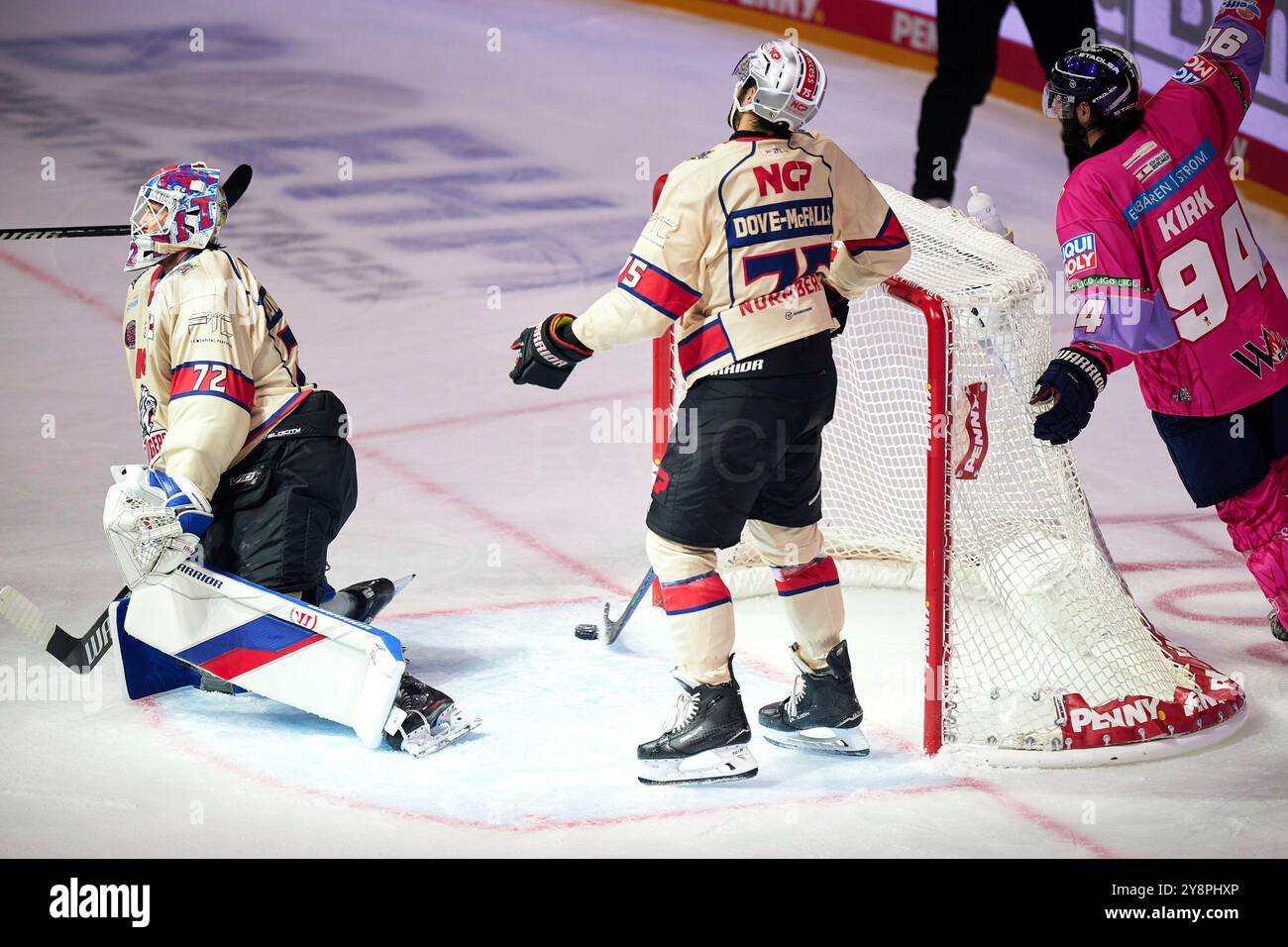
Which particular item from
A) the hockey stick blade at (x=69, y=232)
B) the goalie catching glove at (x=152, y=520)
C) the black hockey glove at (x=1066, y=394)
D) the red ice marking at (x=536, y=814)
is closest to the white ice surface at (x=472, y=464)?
the red ice marking at (x=536, y=814)

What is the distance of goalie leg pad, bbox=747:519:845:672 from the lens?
4.07 m

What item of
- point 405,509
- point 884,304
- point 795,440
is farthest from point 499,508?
point 795,440

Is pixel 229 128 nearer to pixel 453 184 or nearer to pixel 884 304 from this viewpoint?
pixel 453 184

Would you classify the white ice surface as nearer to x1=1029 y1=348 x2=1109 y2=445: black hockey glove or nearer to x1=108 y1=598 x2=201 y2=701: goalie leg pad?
x1=108 y1=598 x2=201 y2=701: goalie leg pad

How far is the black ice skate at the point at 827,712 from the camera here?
13.5ft

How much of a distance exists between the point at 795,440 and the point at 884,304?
2081mm

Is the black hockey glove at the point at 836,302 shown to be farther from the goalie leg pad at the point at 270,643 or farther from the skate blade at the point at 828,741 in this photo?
the goalie leg pad at the point at 270,643

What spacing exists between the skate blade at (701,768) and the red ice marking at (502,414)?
2.67 metres

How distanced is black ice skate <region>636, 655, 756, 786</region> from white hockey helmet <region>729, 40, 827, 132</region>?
1.22 m

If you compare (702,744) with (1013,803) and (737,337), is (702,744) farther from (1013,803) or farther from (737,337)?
(737,337)

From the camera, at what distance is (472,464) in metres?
6.12

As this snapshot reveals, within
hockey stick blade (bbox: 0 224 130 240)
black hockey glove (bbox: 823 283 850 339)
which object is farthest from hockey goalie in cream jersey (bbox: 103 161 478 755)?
black hockey glove (bbox: 823 283 850 339)

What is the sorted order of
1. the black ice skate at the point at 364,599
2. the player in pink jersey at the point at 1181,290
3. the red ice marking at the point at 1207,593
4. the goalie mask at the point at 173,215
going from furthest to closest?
the red ice marking at the point at 1207,593 < the black ice skate at the point at 364,599 < the goalie mask at the point at 173,215 < the player in pink jersey at the point at 1181,290

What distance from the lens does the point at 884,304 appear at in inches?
234
